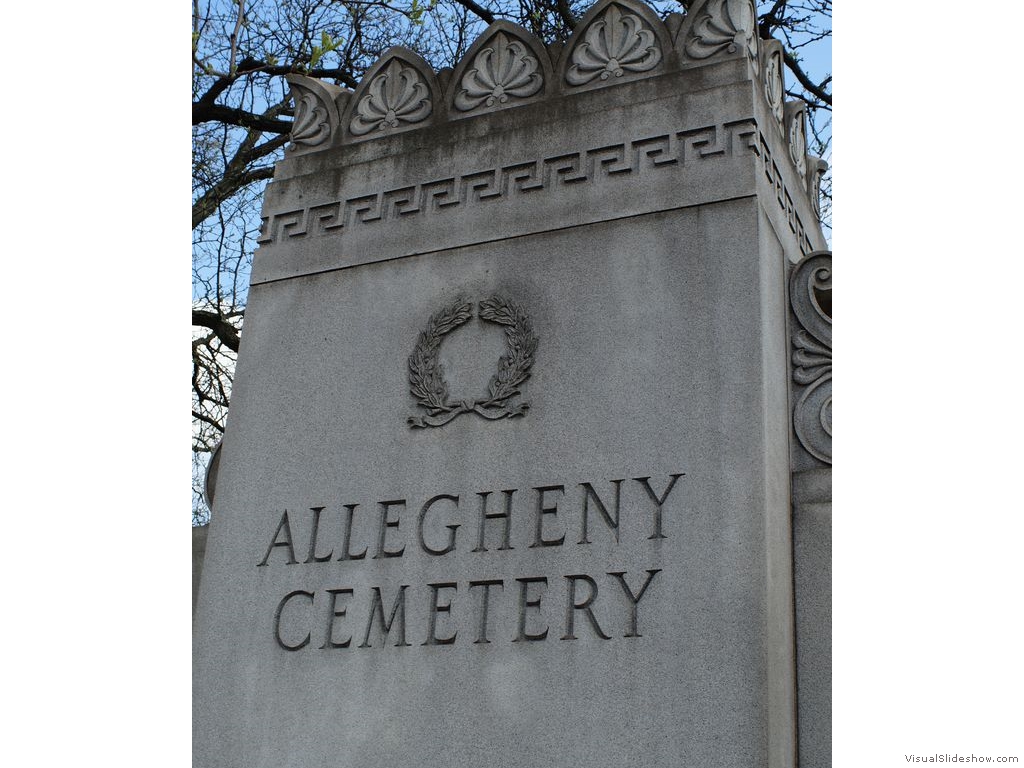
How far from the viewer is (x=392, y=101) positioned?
21.2 ft

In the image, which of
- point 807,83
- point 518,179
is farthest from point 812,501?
point 807,83

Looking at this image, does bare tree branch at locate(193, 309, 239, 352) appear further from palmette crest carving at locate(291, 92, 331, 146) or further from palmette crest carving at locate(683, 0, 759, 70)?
palmette crest carving at locate(683, 0, 759, 70)

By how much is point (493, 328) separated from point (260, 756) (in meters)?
2.11

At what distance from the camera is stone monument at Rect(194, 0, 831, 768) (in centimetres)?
479

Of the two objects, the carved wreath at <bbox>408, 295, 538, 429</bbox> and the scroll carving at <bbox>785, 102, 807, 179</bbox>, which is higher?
the scroll carving at <bbox>785, 102, 807, 179</bbox>

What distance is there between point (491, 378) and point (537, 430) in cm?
37

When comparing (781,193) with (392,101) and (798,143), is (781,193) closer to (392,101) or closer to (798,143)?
(798,143)

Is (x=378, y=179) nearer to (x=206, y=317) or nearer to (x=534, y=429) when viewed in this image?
(x=534, y=429)

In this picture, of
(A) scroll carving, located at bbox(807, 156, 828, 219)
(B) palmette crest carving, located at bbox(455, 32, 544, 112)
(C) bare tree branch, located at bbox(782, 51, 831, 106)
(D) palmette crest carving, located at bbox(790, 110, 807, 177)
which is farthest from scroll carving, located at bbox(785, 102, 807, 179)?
(C) bare tree branch, located at bbox(782, 51, 831, 106)

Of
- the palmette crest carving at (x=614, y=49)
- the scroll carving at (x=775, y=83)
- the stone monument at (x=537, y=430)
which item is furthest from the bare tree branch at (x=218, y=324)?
the scroll carving at (x=775, y=83)

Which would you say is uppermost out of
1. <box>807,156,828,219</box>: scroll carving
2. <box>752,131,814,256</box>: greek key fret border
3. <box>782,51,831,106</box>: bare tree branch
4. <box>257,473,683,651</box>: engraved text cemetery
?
<box>782,51,831,106</box>: bare tree branch

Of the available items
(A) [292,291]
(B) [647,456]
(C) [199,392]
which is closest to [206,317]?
(C) [199,392]

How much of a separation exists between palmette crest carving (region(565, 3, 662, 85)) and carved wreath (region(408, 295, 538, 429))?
1206mm

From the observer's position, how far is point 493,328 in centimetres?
563
